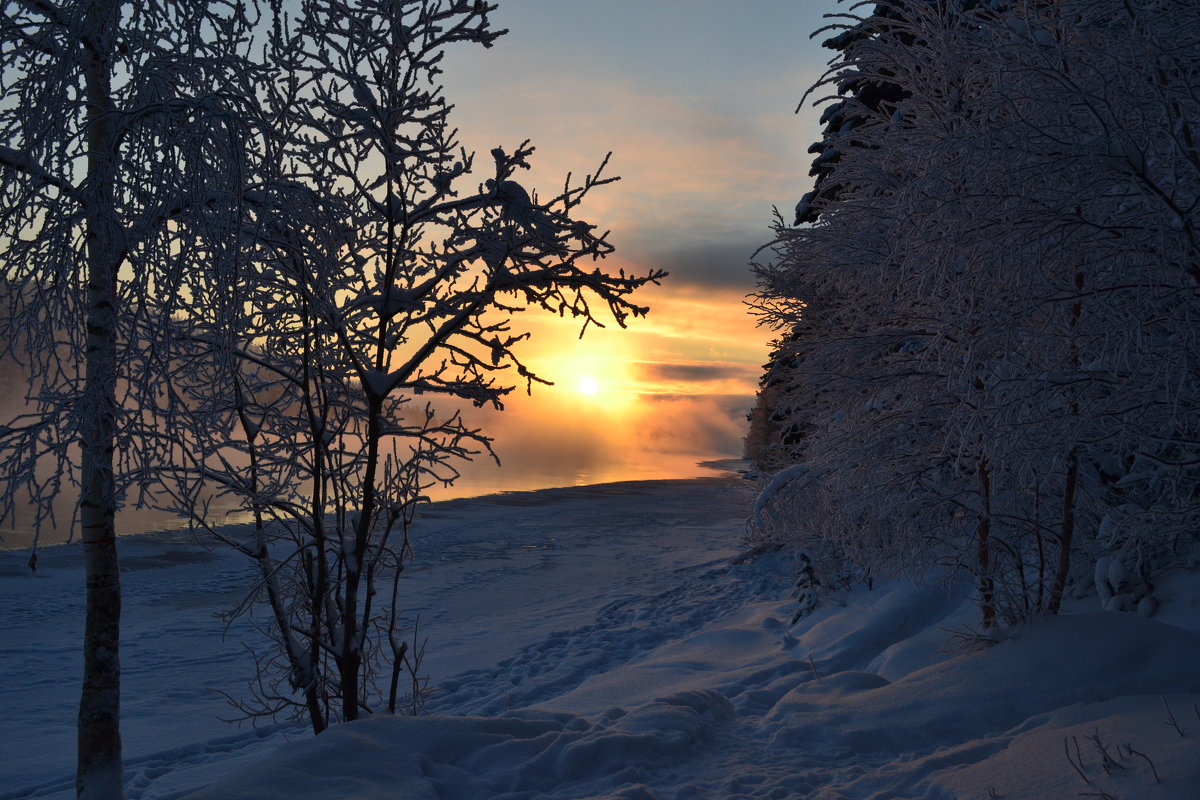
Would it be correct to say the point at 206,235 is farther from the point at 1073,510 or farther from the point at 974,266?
the point at 1073,510

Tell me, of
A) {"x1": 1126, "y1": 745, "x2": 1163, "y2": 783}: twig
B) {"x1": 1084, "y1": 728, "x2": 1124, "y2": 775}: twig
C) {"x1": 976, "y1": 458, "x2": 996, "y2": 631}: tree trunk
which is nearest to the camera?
{"x1": 1126, "y1": 745, "x2": 1163, "y2": 783}: twig

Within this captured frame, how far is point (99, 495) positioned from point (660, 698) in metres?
4.62

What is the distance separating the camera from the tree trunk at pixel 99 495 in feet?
15.2

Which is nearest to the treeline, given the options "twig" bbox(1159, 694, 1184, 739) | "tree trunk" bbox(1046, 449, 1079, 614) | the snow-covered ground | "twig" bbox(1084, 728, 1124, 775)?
"tree trunk" bbox(1046, 449, 1079, 614)

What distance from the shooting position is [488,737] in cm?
536

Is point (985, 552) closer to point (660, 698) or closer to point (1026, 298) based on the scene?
point (1026, 298)

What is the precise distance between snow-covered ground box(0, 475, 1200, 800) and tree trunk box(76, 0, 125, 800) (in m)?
1.11

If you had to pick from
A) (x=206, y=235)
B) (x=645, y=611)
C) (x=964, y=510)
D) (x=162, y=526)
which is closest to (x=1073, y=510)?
(x=964, y=510)

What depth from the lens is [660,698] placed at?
6.40 m

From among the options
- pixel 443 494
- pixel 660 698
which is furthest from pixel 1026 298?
pixel 443 494

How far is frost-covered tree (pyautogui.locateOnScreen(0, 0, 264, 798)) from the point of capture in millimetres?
4141

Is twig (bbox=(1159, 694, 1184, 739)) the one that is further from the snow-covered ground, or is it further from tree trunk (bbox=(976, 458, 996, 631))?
tree trunk (bbox=(976, 458, 996, 631))

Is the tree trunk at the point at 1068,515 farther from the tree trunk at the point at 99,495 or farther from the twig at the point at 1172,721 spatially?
the tree trunk at the point at 99,495

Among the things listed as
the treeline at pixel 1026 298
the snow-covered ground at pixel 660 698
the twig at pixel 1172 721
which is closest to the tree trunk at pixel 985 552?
the treeline at pixel 1026 298
